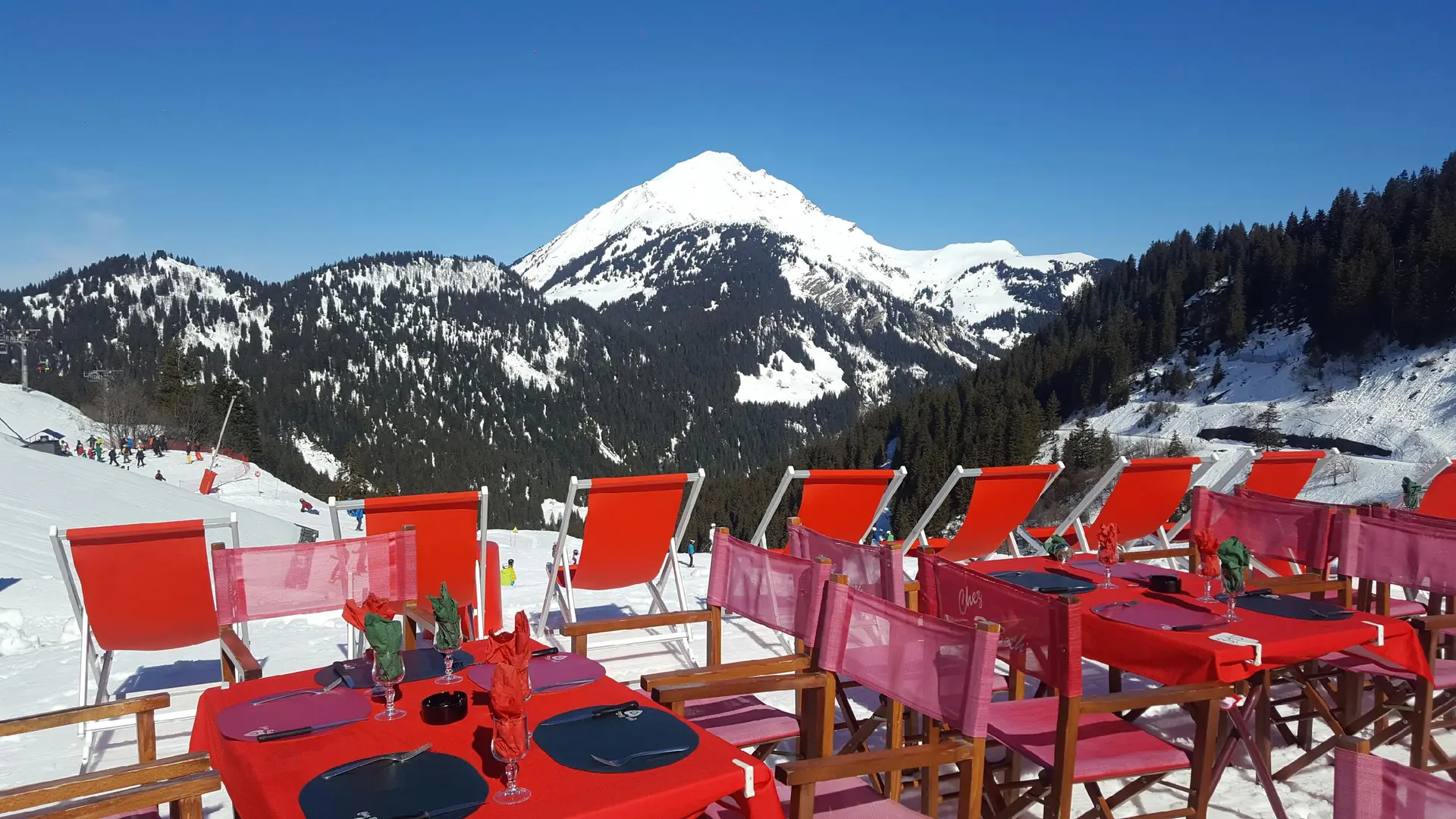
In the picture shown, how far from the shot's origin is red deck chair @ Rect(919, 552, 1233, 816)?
2305 mm

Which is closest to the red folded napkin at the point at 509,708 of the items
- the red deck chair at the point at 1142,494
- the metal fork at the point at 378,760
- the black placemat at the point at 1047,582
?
the metal fork at the point at 378,760

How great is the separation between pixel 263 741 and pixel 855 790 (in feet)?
4.84

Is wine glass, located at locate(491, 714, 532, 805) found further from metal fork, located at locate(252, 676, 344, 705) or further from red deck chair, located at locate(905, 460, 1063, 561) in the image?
red deck chair, located at locate(905, 460, 1063, 561)

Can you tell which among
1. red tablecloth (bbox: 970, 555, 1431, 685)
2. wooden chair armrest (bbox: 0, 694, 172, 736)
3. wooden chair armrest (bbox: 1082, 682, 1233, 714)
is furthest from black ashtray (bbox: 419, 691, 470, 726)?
red tablecloth (bbox: 970, 555, 1431, 685)

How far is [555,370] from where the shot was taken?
14600 centimetres

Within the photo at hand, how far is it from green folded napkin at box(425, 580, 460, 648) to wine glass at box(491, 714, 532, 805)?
2.67ft

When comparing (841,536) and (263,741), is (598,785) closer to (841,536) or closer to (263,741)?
(263,741)

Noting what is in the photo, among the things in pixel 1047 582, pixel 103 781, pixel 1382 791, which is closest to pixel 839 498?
pixel 1047 582

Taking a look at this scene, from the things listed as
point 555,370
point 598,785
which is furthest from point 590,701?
point 555,370

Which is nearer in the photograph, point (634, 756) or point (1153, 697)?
point (634, 756)

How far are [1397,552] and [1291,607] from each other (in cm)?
79

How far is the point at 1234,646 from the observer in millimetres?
2592

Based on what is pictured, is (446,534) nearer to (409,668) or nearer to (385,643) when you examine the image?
(409,668)

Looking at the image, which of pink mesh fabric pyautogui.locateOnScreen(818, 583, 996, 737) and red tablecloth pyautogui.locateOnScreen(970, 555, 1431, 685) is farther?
red tablecloth pyautogui.locateOnScreen(970, 555, 1431, 685)
